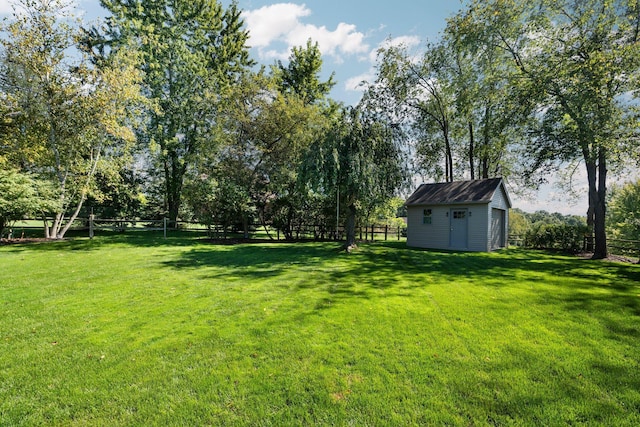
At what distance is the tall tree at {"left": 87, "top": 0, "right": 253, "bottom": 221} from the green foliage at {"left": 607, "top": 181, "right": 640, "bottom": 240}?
35667 millimetres

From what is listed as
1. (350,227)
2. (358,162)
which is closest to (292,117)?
(358,162)

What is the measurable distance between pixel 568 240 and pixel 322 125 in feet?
44.1

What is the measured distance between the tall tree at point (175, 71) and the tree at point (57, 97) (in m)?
4.23

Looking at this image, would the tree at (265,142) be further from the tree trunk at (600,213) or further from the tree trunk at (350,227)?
the tree trunk at (600,213)

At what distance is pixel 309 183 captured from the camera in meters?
11.5

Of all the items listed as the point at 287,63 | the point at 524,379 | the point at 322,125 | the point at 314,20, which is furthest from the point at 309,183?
the point at 287,63

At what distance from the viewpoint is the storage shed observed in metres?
13.7

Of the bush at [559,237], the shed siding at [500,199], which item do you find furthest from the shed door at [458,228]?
the bush at [559,237]

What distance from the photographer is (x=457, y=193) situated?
1470 cm

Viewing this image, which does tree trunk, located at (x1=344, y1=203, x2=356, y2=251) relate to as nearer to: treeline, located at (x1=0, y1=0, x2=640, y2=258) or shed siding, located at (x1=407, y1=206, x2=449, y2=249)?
treeline, located at (x1=0, y1=0, x2=640, y2=258)

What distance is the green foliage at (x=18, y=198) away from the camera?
10570mm

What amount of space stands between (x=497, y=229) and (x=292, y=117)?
39.3ft

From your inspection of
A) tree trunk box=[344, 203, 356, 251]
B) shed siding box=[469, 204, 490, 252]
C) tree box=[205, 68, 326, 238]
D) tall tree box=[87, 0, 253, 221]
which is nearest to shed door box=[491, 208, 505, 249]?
shed siding box=[469, 204, 490, 252]

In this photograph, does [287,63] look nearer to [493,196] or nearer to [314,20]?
[314,20]
